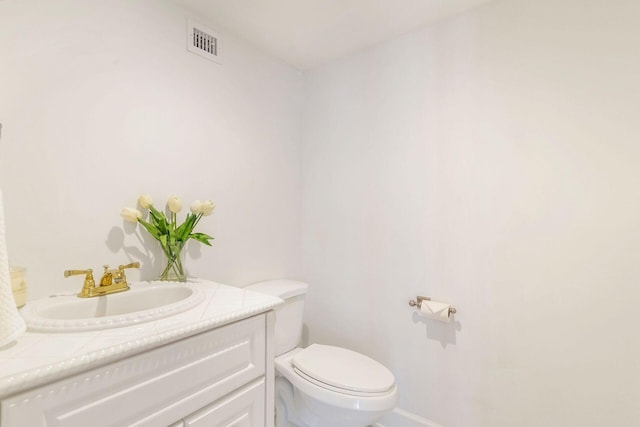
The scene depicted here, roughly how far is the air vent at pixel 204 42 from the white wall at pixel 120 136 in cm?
4

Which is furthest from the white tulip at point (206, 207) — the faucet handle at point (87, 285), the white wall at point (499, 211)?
the white wall at point (499, 211)

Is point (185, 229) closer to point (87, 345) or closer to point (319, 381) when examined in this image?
point (87, 345)

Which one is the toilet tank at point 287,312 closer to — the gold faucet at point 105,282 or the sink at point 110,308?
the sink at point 110,308

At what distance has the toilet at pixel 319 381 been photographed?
120cm

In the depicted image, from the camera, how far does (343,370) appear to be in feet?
4.41

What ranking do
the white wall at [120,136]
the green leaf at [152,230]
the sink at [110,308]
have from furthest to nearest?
the green leaf at [152,230], the white wall at [120,136], the sink at [110,308]

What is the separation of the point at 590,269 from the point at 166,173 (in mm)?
1787

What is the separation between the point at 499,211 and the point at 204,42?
1.62m

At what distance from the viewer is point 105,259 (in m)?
1.15

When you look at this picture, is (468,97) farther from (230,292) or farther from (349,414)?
(349,414)

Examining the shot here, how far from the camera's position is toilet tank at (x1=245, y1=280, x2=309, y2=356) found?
155 centimetres

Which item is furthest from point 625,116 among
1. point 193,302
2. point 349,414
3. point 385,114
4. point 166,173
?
point 166,173

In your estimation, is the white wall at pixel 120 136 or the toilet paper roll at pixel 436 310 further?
the toilet paper roll at pixel 436 310

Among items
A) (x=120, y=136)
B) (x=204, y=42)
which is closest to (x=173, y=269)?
(x=120, y=136)
